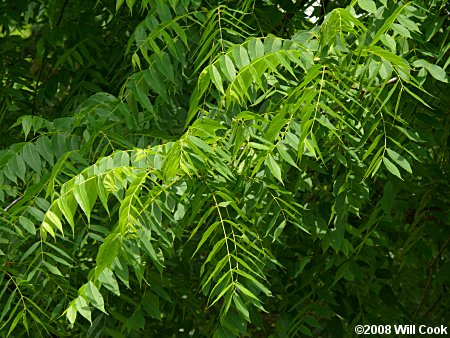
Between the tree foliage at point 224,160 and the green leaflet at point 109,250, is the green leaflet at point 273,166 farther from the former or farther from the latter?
the green leaflet at point 109,250

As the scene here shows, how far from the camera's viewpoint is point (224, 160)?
236 cm

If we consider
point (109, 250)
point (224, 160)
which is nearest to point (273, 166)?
point (224, 160)

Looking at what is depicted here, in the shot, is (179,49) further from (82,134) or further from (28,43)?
(28,43)

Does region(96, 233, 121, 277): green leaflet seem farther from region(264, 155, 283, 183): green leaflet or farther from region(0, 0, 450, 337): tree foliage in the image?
region(264, 155, 283, 183): green leaflet

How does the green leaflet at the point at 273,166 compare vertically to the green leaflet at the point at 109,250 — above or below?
above

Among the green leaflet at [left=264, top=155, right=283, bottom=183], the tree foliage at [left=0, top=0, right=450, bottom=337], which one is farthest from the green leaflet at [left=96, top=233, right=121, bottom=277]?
the green leaflet at [left=264, top=155, right=283, bottom=183]

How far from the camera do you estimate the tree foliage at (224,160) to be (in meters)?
2.33

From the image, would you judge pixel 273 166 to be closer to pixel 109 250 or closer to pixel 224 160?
pixel 224 160

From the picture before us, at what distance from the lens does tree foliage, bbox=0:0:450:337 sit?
2.33 m

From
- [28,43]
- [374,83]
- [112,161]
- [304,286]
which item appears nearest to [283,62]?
[374,83]

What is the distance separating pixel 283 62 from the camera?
2365 millimetres

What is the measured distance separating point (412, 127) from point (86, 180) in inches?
39.8

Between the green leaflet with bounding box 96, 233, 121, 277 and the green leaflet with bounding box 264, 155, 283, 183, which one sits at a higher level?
the green leaflet with bounding box 264, 155, 283, 183

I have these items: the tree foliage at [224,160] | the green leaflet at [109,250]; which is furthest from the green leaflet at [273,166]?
the green leaflet at [109,250]
